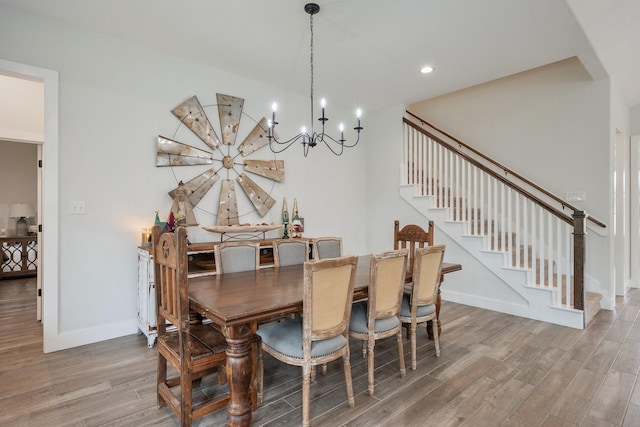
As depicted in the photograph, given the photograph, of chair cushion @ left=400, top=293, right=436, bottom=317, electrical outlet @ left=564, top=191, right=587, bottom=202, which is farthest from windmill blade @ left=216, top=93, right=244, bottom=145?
electrical outlet @ left=564, top=191, right=587, bottom=202

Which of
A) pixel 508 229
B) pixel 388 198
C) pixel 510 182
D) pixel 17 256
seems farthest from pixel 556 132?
pixel 17 256

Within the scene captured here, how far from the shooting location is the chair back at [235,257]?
2.63 m

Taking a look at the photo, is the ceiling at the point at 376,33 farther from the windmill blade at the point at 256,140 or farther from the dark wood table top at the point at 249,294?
the dark wood table top at the point at 249,294

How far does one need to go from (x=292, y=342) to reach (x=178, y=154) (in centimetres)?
248

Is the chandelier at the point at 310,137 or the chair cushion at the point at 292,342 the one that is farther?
the chandelier at the point at 310,137

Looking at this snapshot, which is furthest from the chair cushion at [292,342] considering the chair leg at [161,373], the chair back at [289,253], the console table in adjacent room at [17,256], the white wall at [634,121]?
the console table in adjacent room at [17,256]

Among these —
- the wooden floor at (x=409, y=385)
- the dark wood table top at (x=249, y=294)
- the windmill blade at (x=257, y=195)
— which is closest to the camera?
the dark wood table top at (x=249, y=294)

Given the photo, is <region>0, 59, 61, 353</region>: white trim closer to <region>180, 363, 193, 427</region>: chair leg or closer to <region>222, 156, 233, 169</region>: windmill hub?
<region>222, 156, 233, 169</region>: windmill hub

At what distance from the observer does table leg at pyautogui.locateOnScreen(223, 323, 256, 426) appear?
171cm

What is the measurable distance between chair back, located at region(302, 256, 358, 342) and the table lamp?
6.82m

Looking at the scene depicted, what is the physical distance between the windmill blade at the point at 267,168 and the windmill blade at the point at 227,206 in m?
0.33

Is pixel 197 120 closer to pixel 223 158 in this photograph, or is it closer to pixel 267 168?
pixel 223 158

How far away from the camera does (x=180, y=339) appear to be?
5.58 ft

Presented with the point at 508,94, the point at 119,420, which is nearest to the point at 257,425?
the point at 119,420
